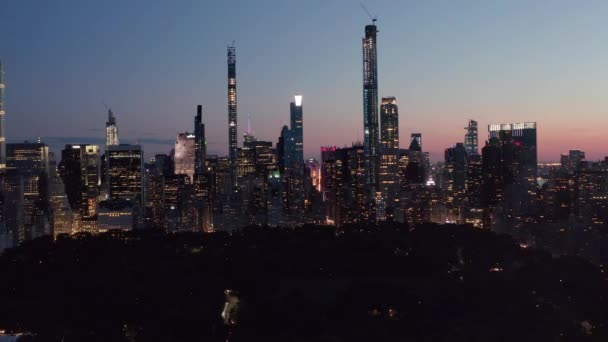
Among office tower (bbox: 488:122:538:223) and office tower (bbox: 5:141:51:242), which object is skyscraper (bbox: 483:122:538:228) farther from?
office tower (bbox: 5:141:51:242)

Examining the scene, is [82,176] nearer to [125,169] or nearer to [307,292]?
[125,169]

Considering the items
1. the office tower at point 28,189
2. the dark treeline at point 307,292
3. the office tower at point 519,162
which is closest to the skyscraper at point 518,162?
the office tower at point 519,162

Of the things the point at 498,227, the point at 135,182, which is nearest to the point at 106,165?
the point at 135,182

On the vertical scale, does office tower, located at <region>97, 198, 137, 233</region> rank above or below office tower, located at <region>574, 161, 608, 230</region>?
below

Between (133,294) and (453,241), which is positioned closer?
(133,294)

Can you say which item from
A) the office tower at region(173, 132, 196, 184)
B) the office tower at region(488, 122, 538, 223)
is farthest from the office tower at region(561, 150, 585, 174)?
the office tower at region(173, 132, 196, 184)

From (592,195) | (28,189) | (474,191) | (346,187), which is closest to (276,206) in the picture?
(346,187)

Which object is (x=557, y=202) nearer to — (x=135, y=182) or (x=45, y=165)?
(x=135, y=182)
